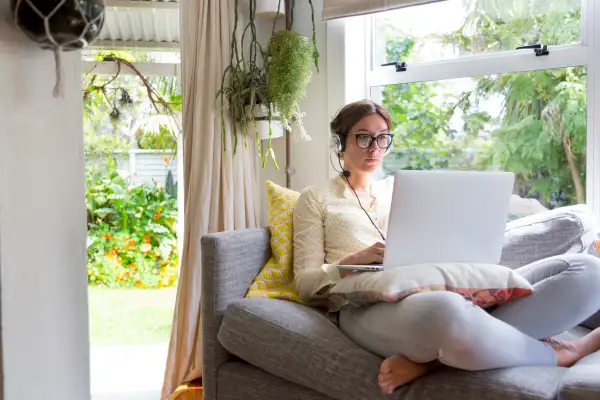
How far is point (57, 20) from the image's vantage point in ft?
3.63

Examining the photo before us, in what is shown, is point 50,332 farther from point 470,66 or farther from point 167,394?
point 470,66

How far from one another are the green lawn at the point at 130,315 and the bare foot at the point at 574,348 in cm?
273

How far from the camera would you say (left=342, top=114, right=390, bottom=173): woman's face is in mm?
2207

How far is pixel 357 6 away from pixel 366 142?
29.7 inches

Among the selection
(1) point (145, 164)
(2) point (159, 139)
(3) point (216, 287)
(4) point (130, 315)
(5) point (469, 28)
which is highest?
(5) point (469, 28)

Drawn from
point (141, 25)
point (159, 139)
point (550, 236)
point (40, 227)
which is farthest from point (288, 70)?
point (40, 227)

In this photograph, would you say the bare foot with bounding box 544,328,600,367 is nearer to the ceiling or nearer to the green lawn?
the ceiling

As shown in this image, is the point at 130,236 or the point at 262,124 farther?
the point at 130,236

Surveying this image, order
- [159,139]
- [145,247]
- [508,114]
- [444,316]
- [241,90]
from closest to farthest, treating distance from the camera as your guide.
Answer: [444,316] < [508,114] < [241,90] < [159,139] < [145,247]

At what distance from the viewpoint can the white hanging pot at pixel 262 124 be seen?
267cm

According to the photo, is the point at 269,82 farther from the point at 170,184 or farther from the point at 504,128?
the point at 170,184

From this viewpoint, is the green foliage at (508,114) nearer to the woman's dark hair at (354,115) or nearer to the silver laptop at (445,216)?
the woman's dark hair at (354,115)

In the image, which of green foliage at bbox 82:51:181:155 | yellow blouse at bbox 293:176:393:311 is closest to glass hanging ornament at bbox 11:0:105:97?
yellow blouse at bbox 293:176:393:311

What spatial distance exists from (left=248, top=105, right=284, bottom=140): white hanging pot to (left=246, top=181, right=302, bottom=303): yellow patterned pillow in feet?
1.32
